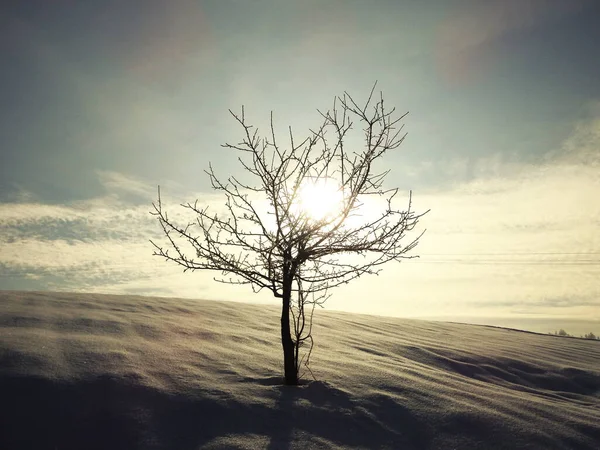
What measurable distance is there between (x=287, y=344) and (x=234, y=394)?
2.76 feet

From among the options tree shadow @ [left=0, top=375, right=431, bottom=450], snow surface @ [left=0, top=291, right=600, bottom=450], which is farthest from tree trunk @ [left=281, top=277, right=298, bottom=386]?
tree shadow @ [left=0, top=375, right=431, bottom=450]

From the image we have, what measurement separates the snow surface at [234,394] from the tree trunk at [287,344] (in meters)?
0.20

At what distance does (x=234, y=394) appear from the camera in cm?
454

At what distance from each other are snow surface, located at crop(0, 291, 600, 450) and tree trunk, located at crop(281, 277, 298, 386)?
20 centimetres

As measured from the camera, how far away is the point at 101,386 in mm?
4391

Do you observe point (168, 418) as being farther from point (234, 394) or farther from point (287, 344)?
point (287, 344)

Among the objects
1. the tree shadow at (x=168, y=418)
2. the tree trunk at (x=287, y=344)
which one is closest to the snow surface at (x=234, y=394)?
the tree shadow at (x=168, y=418)

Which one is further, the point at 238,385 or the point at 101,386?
the point at 238,385

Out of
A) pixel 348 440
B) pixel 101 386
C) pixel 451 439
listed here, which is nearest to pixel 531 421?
pixel 451 439

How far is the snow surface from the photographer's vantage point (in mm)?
3912

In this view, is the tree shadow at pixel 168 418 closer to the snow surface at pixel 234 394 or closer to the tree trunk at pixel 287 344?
the snow surface at pixel 234 394

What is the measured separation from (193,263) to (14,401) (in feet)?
6.89

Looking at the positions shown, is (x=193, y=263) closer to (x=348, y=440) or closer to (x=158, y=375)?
(x=158, y=375)

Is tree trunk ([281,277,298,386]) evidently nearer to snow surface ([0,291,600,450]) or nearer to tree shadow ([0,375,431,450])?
snow surface ([0,291,600,450])
